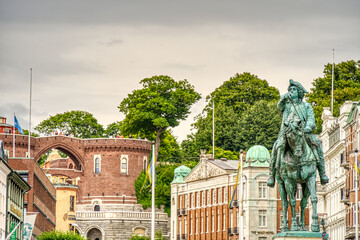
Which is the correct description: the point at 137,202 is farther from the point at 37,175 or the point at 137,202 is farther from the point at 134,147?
the point at 37,175

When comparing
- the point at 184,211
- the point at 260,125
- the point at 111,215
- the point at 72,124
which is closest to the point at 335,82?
the point at 260,125

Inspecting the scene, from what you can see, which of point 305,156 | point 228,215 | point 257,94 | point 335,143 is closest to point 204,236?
point 228,215

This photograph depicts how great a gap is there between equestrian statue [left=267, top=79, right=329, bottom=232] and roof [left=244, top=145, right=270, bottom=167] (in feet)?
328

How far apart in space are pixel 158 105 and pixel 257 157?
132 feet

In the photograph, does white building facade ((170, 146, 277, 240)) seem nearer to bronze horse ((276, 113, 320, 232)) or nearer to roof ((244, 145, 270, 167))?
roof ((244, 145, 270, 167))

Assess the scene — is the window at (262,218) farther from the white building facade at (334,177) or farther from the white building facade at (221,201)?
the white building facade at (334,177)

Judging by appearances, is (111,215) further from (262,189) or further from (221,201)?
(262,189)

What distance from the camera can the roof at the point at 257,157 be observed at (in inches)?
5044

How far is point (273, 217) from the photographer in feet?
Answer: 413

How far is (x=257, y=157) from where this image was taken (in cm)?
12850

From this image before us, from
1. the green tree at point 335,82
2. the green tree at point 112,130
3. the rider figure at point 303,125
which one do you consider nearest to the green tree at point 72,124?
the green tree at point 112,130

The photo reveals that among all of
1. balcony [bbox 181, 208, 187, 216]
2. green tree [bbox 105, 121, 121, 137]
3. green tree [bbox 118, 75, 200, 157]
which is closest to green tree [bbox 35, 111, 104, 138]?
green tree [bbox 105, 121, 121, 137]

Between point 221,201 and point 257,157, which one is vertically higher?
point 257,157

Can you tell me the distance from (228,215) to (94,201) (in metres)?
40.9
